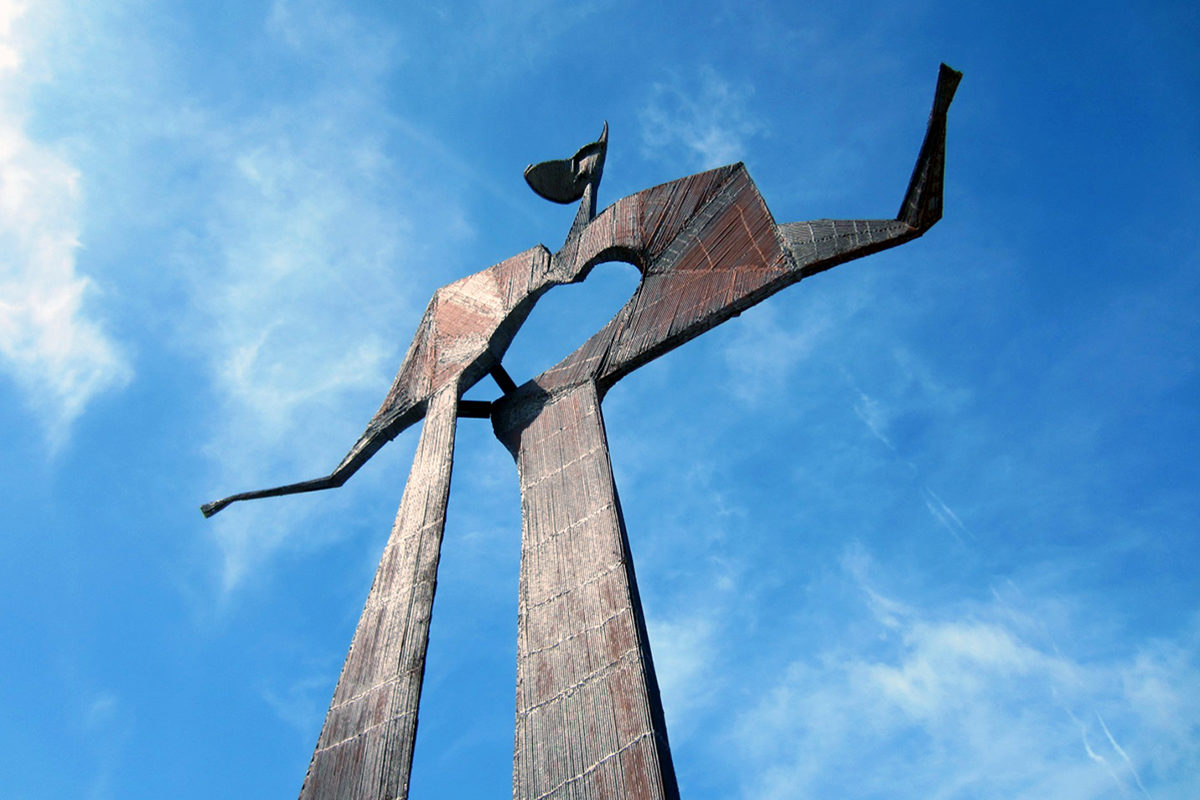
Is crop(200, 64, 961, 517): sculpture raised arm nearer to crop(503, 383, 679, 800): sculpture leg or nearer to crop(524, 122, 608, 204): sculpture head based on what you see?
crop(524, 122, 608, 204): sculpture head

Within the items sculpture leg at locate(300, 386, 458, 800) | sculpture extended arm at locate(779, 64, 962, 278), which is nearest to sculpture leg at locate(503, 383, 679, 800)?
sculpture leg at locate(300, 386, 458, 800)

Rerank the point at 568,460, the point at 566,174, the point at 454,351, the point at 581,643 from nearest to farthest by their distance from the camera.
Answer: the point at 581,643, the point at 568,460, the point at 454,351, the point at 566,174

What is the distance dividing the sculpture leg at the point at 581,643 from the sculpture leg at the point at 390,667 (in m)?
0.58

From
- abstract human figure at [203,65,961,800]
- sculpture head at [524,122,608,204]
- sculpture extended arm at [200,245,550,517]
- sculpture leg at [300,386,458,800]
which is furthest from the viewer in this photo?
sculpture head at [524,122,608,204]

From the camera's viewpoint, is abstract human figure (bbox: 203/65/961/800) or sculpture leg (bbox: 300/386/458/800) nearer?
abstract human figure (bbox: 203/65/961/800)

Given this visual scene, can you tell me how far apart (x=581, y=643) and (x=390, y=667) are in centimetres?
117

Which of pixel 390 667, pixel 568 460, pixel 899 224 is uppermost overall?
pixel 899 224

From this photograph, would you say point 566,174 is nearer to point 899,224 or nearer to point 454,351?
point 454,351

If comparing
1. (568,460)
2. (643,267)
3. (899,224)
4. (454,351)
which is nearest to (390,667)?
(568,460)

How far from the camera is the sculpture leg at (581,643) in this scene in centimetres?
457

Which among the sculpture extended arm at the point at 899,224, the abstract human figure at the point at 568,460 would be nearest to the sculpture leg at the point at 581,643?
the abstract human figure at the point at 568,460

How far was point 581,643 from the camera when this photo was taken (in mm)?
5246

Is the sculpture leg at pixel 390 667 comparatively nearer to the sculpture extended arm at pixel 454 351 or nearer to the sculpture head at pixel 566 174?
the sculpture extended arm at pixel 454 351

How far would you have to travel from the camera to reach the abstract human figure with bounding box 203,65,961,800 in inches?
193
